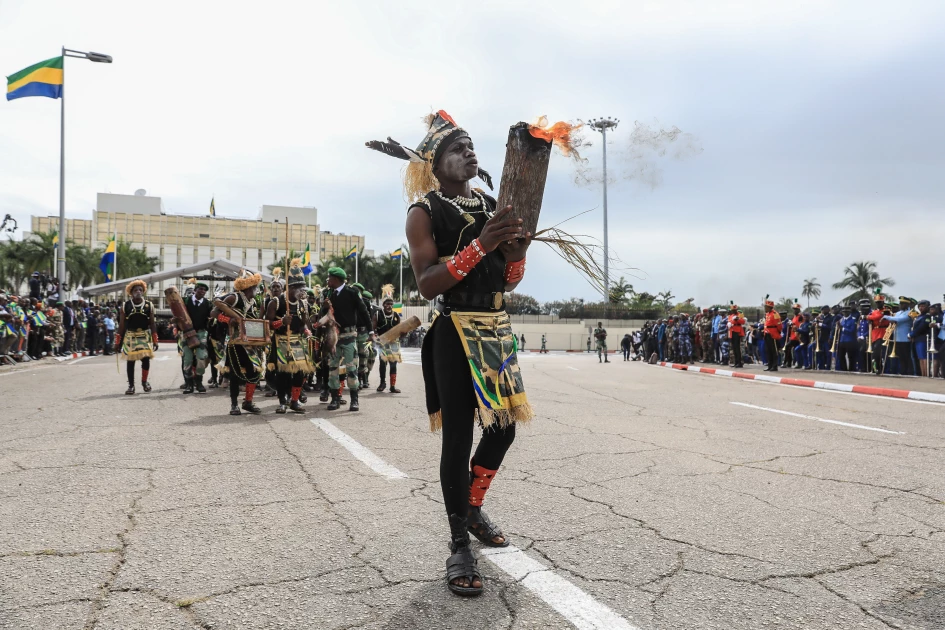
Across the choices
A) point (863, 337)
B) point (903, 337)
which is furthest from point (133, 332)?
point (863, 337)

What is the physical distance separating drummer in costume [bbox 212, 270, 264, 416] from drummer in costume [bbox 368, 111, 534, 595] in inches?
249

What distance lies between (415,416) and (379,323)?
3.89m

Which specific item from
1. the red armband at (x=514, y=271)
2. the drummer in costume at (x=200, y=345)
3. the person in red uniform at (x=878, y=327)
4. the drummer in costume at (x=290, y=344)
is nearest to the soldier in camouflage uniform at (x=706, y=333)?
the person in red uniform at (x=878, y=327)

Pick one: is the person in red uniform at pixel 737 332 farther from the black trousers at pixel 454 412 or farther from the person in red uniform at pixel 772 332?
the black trousers at pixel 454 412

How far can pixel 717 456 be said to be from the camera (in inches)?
245

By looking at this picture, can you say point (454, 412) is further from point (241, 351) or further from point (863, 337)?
point (863, 337)

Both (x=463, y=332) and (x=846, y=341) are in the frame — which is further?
(x=846, y=341)

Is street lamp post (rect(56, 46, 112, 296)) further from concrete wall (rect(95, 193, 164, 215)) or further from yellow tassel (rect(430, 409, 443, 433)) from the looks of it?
concrete wall (rect(95, 193, 164, 215))

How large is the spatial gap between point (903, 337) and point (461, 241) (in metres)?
17.4

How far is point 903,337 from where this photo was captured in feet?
55.3

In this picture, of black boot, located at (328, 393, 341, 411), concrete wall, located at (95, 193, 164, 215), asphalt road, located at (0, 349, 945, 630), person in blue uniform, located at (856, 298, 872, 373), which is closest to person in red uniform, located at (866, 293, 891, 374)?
person in blue uniform, located at (856, 298, 872, 373)

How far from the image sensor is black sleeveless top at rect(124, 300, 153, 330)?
453 inches

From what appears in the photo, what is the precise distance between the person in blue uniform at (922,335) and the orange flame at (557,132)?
16.2m

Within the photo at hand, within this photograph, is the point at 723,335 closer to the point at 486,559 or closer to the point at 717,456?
the point at 717,456
